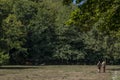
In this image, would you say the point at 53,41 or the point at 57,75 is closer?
the point at 57,75

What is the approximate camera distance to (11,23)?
7506cm

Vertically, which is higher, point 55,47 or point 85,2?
point 85,2

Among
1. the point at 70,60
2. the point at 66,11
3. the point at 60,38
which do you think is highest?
the point at 66,11

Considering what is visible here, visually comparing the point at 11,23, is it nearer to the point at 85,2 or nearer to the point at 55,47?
the point at 55,47

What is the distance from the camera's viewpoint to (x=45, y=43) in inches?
3381

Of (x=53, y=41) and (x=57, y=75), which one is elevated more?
(x=53, y=41)

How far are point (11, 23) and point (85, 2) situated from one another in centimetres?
6337

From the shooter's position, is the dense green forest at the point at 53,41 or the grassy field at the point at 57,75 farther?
the dense green forest at the point at 53,41

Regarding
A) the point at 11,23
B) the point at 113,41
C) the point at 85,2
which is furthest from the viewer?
the point at 113,41

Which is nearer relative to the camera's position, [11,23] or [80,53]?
[11,23]

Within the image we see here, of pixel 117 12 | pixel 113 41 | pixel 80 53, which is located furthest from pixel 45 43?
pixel 117 12

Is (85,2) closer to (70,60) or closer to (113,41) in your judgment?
(113,41)

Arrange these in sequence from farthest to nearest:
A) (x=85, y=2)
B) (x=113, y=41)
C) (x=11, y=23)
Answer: (x=113, y=41) < (x=11, y=23) < (x=85, y=2)

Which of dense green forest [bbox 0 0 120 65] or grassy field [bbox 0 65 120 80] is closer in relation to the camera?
grassy field [bbox 0 65 120 80]
